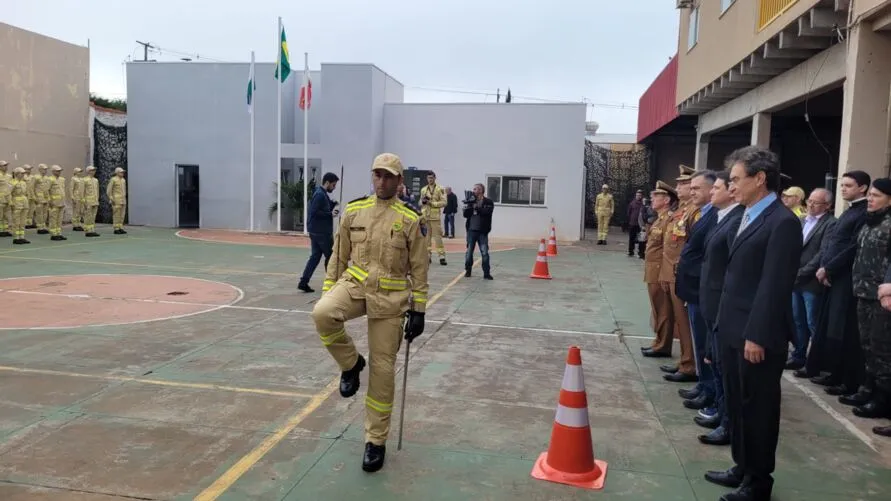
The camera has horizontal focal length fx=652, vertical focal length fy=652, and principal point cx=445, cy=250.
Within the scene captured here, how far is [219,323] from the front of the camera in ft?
26.6

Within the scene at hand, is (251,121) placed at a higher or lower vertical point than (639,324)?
higher

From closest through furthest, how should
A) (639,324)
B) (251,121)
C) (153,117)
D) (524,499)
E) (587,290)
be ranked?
(524,499), (639,324), (587,290), (251,121), (153,117)

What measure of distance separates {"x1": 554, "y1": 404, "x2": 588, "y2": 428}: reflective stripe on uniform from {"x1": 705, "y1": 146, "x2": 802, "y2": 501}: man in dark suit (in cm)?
86

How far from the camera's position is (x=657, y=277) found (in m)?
6.68

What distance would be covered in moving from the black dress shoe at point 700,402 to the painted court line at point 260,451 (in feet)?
9.72

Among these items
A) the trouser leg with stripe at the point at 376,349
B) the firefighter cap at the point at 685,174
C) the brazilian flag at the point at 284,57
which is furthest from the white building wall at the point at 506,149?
the trouser leg with stripe at the point at 376,349

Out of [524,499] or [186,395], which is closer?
[524,499]

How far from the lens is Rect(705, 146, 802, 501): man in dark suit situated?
3.39m

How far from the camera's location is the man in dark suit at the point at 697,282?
5348 mm

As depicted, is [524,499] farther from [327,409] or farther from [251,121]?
[251,121]

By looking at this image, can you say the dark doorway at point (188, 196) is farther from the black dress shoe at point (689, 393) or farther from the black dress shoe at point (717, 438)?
the black dress shoe at point (717, 438)

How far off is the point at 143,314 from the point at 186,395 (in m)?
3.60

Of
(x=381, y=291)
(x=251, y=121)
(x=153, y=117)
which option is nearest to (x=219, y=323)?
(x=381, y=291)

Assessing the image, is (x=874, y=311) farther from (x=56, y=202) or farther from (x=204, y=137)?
(x=204, y=137)
